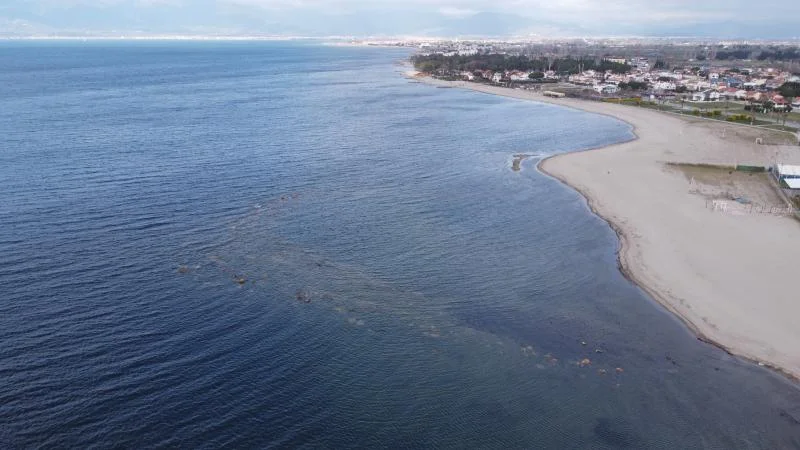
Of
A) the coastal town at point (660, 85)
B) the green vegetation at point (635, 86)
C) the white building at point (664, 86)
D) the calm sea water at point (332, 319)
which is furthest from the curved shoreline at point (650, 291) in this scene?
the white building at point (664, 86)

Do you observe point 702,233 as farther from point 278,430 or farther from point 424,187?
point 278,430

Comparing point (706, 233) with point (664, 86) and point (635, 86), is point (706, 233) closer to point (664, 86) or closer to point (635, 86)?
point (635, 86)

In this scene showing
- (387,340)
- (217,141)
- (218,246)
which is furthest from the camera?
(217,141)

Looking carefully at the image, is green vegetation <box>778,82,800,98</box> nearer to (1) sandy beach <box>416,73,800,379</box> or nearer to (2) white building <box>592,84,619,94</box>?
(2) white building <box>592,84,619,94</box>

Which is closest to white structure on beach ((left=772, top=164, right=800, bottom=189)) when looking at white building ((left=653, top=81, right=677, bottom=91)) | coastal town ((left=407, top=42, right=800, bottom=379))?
coastal town ((left=407, top=42, right=800, bottom=379))

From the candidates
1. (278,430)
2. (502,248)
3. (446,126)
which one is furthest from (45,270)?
(446,126)

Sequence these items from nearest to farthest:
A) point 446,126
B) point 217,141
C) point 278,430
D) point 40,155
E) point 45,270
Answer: point 278,430
point 45,270
point 40,155
point 217,141
point 446,126
